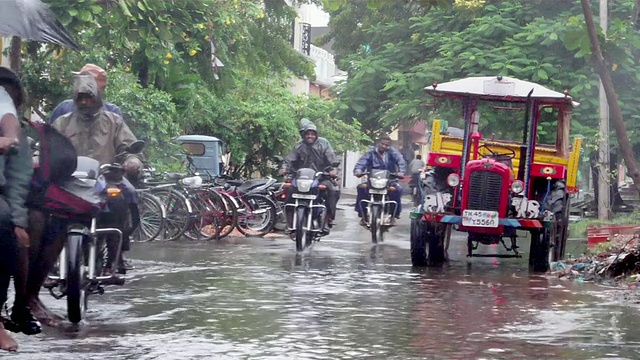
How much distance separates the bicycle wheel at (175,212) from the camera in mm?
19406

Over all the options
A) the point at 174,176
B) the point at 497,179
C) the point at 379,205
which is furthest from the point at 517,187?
the point at 174,176

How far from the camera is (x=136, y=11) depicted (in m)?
15.4

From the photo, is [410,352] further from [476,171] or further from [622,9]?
[622,9]

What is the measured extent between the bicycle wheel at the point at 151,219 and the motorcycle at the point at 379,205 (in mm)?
3349

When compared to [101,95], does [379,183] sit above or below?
below

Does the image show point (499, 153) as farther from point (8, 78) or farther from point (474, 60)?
point (474, 60)

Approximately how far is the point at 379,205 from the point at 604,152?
982 centimetres

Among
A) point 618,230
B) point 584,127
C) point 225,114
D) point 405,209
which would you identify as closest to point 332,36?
point 405,209

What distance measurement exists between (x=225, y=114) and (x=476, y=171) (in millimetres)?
16441

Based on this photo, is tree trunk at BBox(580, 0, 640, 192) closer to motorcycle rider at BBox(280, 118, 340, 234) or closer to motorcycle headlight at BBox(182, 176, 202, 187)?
motorcycle rider at BBox(280, 118, 340, 234)

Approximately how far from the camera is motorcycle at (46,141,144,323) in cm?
846

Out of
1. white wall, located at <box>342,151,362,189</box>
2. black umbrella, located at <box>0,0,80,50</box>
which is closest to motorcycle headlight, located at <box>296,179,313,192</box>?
black umbrella, located at <box>0,0,80,50</box>

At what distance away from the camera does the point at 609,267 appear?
46.2 ft

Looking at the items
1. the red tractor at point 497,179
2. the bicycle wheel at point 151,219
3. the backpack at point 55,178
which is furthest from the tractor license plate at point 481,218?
the backpack at point 55,178
